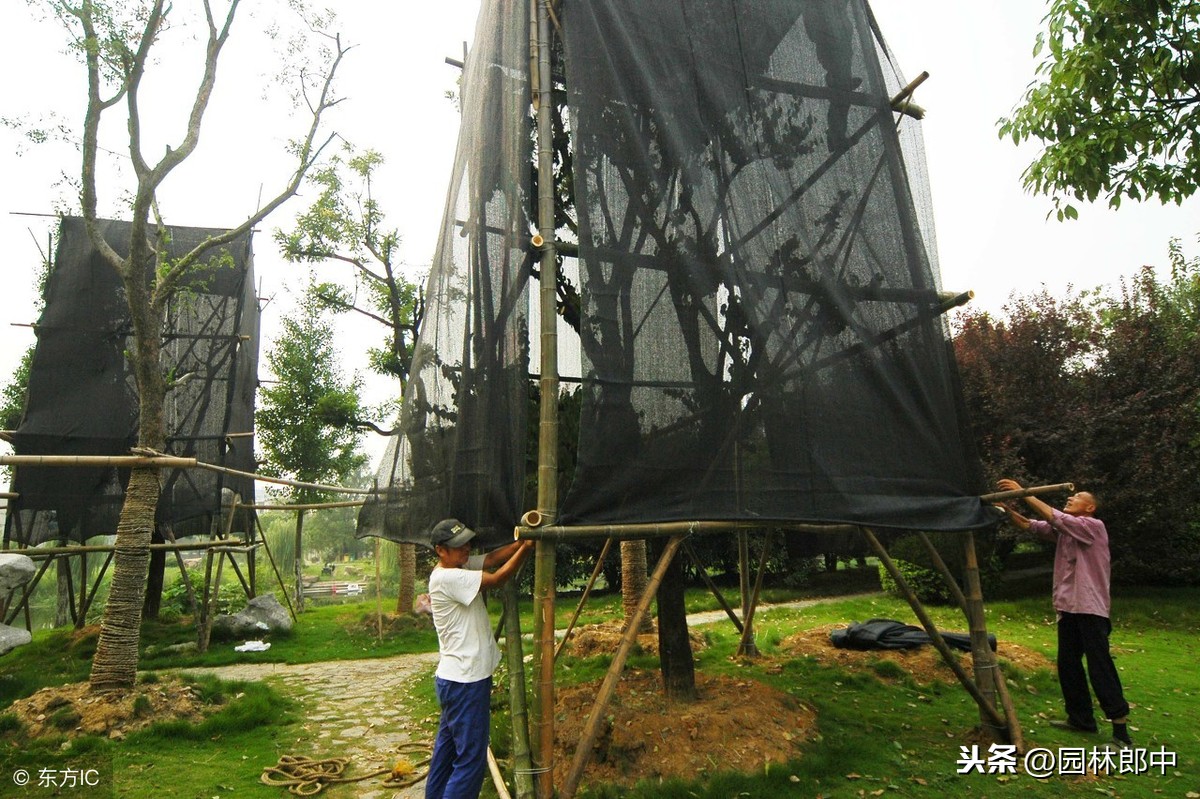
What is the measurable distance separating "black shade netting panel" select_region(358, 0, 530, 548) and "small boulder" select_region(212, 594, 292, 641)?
6549 mm

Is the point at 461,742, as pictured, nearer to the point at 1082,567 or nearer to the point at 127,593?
the point at 1082,567

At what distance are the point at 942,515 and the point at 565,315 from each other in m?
2.76

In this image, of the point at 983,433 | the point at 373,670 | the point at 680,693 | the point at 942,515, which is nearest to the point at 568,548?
the point at 373,670

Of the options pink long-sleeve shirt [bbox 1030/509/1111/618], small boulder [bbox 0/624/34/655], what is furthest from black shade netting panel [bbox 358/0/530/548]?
small boulder [bbox 0/624/34/655]

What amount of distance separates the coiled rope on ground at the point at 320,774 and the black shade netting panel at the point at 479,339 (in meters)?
1.47

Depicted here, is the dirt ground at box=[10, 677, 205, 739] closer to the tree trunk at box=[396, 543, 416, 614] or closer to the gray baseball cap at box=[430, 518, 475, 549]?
the gray baseball cap at box=[430, 518, 475, 549]

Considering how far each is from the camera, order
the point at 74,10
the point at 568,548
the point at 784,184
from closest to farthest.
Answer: the point at 784,184 < the point at 74,10 < the point at 568,548

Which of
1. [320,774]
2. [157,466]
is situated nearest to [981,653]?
[320,774]

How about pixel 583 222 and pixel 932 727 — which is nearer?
pixel 583 222

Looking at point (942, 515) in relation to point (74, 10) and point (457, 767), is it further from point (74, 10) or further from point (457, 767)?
point (74, 10)

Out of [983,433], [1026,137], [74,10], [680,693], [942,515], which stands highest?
[74,10]

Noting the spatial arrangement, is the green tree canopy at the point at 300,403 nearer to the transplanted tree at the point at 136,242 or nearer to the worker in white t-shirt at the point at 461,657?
the transplanted tree at the point at 136,242

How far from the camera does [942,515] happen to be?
4324mm

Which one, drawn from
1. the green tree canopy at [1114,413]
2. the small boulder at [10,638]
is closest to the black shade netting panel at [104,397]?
the small boulder at [10,638]
